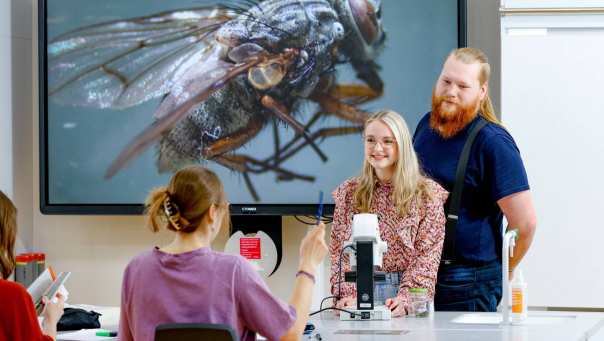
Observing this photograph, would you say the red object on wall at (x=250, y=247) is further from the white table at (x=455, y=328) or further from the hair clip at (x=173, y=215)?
the hair clip at (x=173, y=215)

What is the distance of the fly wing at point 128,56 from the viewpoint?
215 inches

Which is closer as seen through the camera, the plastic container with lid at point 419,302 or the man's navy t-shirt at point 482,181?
the plastic container with lid at point 419,302

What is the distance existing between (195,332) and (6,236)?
676 mm

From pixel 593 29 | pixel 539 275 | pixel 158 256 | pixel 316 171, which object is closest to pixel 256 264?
pixel 316 171

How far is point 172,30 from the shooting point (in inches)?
216

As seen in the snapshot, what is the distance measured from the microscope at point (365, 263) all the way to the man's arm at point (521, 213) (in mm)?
626

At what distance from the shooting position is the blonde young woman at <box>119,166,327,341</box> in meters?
2.74

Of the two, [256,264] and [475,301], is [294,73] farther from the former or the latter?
[475,301]

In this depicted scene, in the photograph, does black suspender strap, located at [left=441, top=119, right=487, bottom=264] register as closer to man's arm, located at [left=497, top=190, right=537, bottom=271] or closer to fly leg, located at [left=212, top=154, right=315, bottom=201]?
man's arm, located at [left=497, top=190, right=537, bottom=271]

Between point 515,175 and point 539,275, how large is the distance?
809 mm

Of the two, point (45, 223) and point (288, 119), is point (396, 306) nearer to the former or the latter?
point (288, 119)

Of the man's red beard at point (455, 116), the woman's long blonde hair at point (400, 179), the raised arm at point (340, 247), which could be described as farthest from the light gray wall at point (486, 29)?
the raised arm at point (340, 247)

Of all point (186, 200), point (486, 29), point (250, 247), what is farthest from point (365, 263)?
point (486, 29)

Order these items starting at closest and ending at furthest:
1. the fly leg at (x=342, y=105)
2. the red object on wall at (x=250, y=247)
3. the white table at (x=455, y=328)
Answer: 1. the white table at (x=455, y=328)
2. the fly leg at (x=342, y=105)
3. the red object on wall at (x=250, y=247)
